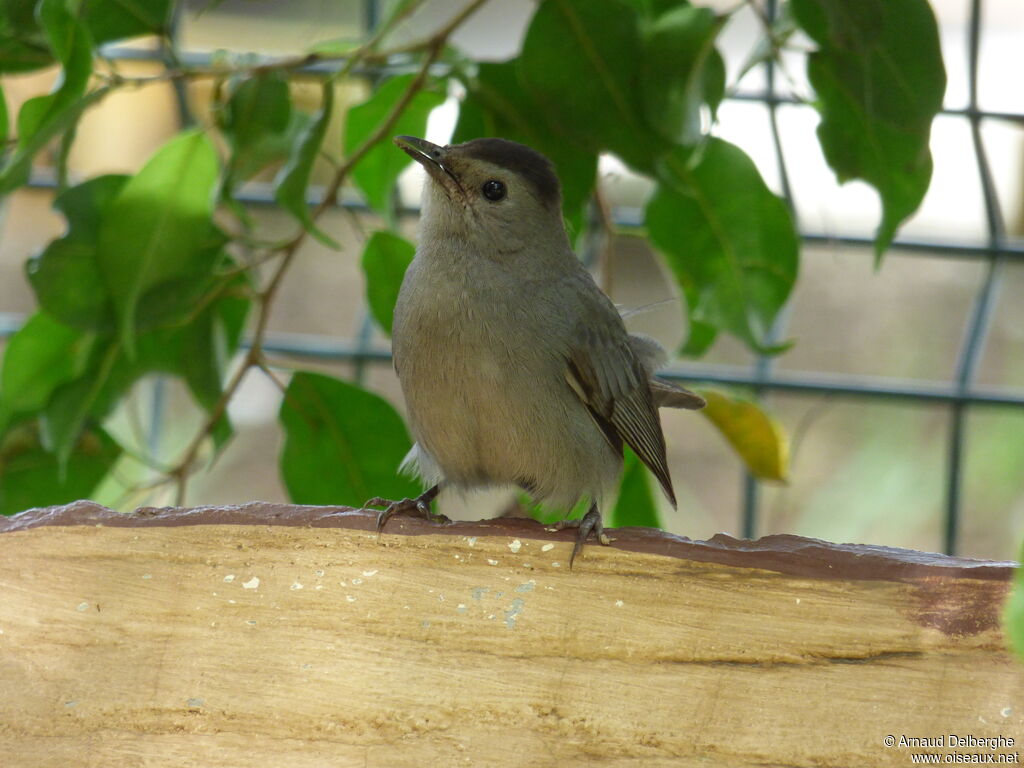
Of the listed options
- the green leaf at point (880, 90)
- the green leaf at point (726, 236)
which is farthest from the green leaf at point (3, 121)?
the green leaf at point (880, 90)

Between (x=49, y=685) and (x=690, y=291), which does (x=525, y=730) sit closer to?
(x=49, y=685)

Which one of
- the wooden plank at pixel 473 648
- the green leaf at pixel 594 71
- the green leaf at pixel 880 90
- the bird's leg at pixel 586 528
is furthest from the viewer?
the green leaf at pixel 594 71

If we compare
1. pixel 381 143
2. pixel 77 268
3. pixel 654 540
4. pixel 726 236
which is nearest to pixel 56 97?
pixel 77 268

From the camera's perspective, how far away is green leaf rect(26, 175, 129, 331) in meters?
2.70

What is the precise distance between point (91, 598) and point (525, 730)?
2.72ft

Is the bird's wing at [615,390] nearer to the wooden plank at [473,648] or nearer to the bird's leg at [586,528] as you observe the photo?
the bird's leg at [586,528]

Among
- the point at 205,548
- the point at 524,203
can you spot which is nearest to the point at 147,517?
the point at 205,548

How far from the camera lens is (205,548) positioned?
214 centimetres

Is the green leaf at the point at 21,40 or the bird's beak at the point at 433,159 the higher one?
the green leaf at the point at 21,40

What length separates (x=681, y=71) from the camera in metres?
2.65

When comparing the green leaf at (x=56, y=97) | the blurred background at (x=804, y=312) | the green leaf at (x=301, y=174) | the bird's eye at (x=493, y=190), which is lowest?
the blurred background at (x=804, y=312)

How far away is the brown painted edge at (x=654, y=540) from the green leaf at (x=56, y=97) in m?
0.70

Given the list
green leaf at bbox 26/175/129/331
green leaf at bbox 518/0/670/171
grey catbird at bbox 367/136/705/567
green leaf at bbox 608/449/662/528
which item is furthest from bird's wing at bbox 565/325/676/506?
green leaf at bbox 26/175/129/331

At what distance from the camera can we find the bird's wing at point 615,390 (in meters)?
2.86
